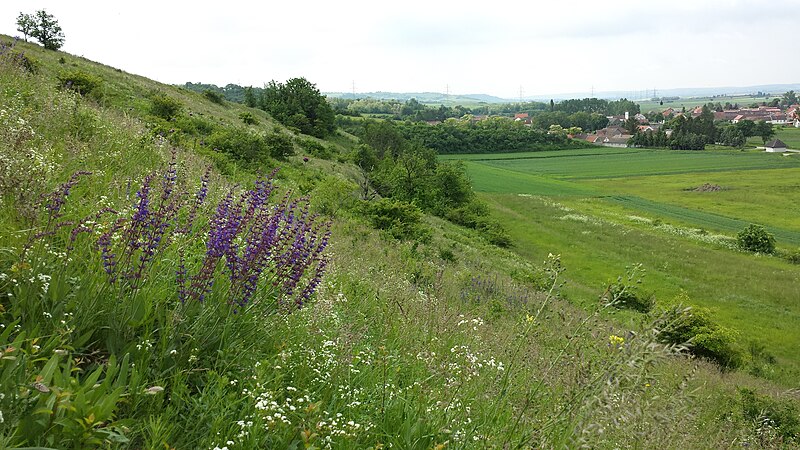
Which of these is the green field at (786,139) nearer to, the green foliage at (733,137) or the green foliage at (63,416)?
the green foliage at (733,137)

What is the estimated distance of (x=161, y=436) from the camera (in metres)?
2.33

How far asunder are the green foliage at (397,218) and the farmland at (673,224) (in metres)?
8.61

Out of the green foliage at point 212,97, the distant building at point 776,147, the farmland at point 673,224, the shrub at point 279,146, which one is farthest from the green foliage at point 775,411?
the distant building at point 776,147

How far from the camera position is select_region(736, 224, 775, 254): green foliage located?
128 feet

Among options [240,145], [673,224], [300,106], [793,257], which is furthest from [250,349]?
[300,106]

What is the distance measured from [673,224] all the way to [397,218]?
37.5 metres

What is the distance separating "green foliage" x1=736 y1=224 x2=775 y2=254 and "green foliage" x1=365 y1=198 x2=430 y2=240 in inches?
1202

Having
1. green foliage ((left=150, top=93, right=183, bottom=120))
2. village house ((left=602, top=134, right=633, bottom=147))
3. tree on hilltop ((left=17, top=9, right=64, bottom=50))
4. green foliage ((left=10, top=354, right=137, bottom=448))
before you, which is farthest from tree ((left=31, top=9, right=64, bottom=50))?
village house ((left=602, top=134, right=633, bottom=147))

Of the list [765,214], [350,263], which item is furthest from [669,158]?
[350,263]

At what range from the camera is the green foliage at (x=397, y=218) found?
73.7ft

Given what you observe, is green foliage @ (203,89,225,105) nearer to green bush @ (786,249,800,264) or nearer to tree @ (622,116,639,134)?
green bush @ (786,249,800,264)

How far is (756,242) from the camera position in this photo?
3934cm

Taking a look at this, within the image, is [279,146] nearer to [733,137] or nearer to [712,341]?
[712,341]

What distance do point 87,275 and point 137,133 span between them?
307 inches
